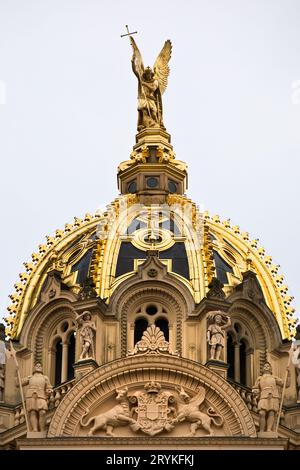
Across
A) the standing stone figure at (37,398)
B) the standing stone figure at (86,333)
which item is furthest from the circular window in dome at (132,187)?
the standing stone figure at (37,398)

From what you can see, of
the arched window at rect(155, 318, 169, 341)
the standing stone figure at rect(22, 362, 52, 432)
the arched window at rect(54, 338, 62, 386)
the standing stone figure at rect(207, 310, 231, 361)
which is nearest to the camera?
the standing stone figure at rect(22, 362, 52, 432)

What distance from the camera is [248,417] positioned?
64.6 metres

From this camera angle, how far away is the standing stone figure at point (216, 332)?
6781 cm

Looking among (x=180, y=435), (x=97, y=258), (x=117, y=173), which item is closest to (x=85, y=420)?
(x=180, y=435)

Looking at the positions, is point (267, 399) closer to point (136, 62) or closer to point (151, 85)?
point (151, 85)

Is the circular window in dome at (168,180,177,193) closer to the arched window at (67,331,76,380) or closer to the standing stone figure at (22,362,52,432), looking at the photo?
the arched window at (67,331,76,380)

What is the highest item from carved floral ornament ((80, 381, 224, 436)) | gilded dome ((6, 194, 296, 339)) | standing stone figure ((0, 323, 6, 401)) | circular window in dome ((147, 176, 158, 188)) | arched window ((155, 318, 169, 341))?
circular window in dome ((147, 176, 158, 188))

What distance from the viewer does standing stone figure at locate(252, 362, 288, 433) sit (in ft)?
211

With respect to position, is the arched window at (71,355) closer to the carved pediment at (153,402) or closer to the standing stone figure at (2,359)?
the standing stone figure at (2,359)

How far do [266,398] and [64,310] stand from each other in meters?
9.11

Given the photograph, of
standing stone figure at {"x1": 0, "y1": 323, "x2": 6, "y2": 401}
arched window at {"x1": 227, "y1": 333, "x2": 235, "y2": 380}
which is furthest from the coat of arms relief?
standing stone figure at {"x1": 0, "y1": 323, "x2": 6, "y2": 401}

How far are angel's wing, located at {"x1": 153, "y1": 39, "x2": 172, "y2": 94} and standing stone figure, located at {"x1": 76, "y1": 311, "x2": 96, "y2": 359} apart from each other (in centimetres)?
1260

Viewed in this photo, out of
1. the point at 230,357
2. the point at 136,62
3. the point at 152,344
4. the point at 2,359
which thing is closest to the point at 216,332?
the point at 230,357

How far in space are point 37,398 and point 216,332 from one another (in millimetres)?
6665
